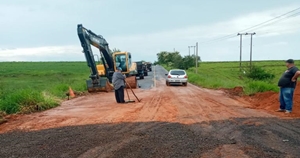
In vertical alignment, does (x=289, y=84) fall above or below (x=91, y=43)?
below

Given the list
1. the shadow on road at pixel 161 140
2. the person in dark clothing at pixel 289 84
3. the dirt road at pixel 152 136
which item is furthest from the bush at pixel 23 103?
the person in dark clothing at pixel 289 84

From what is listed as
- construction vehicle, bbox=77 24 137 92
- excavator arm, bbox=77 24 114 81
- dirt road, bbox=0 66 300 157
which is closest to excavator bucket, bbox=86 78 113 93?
construction vehicle, bbox=77 24 137 92

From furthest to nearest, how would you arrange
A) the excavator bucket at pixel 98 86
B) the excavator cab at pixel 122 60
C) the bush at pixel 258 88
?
1. the excavator cab at pixel 122 60
2. the excavator bucket at pixel 98 86
3. the bush at pixel 258 88

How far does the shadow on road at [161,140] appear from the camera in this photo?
20.4 feet

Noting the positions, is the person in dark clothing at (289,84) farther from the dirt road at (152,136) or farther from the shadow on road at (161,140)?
the shadow on road at (161,140)

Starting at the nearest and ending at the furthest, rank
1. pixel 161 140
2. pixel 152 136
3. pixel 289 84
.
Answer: pixel 161 140, pixel 152 136, pixel 289 84

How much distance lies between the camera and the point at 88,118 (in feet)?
36.1

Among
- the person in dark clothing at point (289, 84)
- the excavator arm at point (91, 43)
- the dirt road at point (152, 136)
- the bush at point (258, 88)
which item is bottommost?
the bush at point (258, 88)

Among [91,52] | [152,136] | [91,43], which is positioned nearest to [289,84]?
[152,136]

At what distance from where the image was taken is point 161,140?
7.15 m

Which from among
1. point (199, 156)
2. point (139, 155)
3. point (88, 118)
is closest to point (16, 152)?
point (139, 155)

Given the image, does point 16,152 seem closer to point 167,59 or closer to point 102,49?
point 102,49

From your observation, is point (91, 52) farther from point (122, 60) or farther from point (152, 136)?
point (152, 136)

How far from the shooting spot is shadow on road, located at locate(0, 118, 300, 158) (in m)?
6.23
